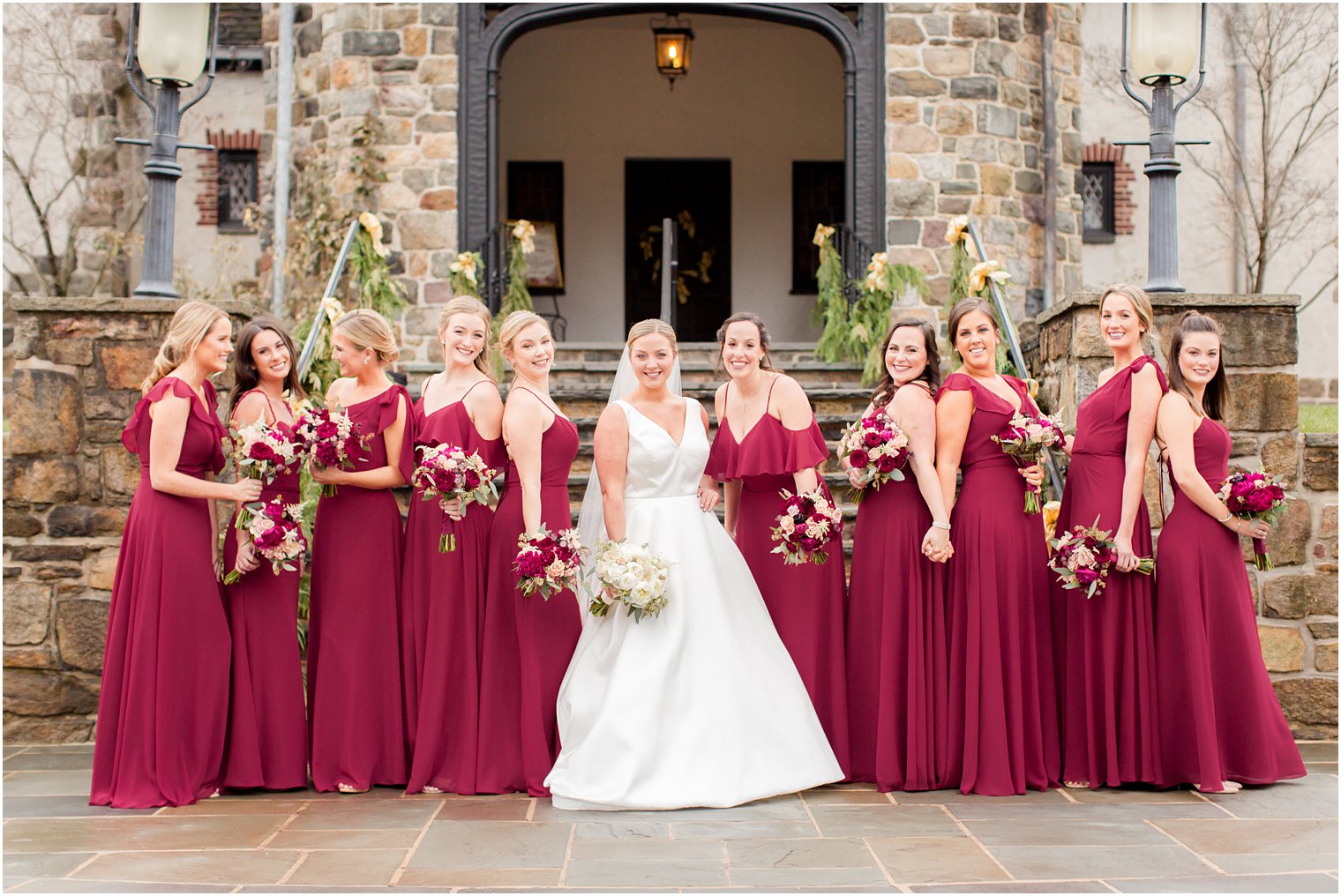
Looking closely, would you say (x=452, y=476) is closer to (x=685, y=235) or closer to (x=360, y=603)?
(x=360, y=603)

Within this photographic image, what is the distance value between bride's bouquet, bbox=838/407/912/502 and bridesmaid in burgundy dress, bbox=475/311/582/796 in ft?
3.67

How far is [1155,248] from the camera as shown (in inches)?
256

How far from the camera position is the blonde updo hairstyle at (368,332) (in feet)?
16.9

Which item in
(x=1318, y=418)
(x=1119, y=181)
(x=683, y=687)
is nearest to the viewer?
(x=683, y=687)

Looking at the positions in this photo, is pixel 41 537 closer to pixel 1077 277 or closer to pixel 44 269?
pixel 1077 277

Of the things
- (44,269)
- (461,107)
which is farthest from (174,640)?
(44,269)

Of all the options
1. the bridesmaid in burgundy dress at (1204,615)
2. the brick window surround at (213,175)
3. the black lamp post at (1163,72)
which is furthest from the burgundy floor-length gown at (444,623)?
the brick window surround at (213,175)

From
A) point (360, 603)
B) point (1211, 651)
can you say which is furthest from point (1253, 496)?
point (360, 603)

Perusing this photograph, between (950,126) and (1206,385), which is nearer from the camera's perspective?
(1206,385)

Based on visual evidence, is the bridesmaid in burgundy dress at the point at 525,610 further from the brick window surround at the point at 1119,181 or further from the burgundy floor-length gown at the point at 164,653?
the brick window surround at the point at 1119,181

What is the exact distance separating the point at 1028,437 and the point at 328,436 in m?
2.72

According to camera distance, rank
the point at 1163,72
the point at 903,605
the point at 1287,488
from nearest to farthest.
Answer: the point at 903,605 → the point at 1287,488 → the point at 1163,72

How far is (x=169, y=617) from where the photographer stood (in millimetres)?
4941

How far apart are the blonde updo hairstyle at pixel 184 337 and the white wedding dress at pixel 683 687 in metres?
1.67
